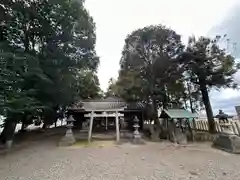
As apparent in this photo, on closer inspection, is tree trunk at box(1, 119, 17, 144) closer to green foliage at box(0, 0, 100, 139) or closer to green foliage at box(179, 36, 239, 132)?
green foliage at box(0, 0, 100, 139)

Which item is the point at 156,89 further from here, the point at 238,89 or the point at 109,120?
the point at 109,120

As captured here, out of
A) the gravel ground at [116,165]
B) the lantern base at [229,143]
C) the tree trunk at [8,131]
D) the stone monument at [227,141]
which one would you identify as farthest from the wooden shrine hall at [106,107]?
the lantern base at [229,143]

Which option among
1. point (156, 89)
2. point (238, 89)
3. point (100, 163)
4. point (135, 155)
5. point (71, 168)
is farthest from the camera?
point (238, 89)

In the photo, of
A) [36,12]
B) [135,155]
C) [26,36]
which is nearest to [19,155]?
[135,155]

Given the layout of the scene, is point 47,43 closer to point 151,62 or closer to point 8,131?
point 8,131

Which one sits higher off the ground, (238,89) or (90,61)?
(90,61)

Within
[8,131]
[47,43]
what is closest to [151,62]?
[47,43]

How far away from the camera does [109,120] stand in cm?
1911

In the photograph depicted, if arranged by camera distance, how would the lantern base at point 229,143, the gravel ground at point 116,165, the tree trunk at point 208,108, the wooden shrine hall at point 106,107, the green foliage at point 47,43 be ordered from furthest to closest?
the wooden shrine hall at point 106,107 < the tree trunk at point 208,108 < the green foliage at point 47,43 < the lantern base at point 229,143 < the gravel ground at point 116,165

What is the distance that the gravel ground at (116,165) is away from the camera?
18.2 ft

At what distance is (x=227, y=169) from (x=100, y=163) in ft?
14.8

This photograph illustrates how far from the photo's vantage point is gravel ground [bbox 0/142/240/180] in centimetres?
556

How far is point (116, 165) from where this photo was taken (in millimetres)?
6504

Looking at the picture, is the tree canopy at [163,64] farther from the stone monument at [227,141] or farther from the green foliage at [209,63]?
the stone monument at [227,141]
